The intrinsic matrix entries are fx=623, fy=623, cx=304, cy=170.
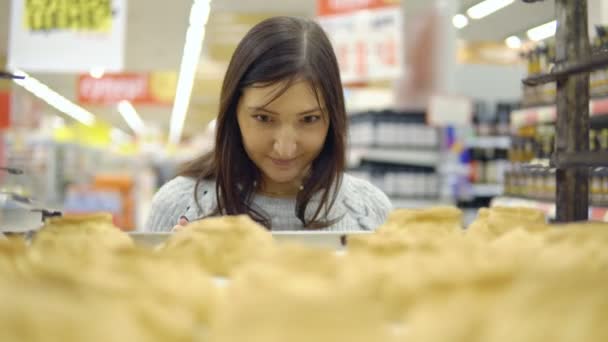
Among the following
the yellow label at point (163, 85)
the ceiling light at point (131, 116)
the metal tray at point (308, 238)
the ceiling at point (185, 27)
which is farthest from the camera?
the ceiling light at point (131, 116)

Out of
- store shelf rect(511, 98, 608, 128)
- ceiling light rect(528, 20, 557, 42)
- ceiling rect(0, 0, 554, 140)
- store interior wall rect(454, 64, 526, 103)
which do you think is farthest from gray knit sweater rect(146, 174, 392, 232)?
store interior wall rect(454, 64, 526, 103)

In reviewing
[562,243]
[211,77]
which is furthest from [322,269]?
[211,77]

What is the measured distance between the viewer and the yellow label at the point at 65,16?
492 centimetres

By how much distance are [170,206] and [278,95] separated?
57cm

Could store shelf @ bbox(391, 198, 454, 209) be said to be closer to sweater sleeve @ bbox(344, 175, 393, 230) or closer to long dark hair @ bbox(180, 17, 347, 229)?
sweater sleeve @ bbox(344, 175, 393, 230)

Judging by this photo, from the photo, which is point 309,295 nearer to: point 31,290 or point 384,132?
point 31,290

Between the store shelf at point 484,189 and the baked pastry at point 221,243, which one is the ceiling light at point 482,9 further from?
the baked pastry at point 221,243

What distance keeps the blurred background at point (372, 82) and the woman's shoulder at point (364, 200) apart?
2.26ft

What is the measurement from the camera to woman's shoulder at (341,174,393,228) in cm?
195

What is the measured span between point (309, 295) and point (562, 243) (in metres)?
0.30

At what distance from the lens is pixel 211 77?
14008 mm

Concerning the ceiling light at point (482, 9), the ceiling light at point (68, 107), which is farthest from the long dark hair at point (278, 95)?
the ceiling light at point (68, 107)

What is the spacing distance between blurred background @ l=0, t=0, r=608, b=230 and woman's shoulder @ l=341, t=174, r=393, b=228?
0.69 m

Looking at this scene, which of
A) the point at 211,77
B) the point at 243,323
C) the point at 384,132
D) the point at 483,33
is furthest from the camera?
the point at 211,77
